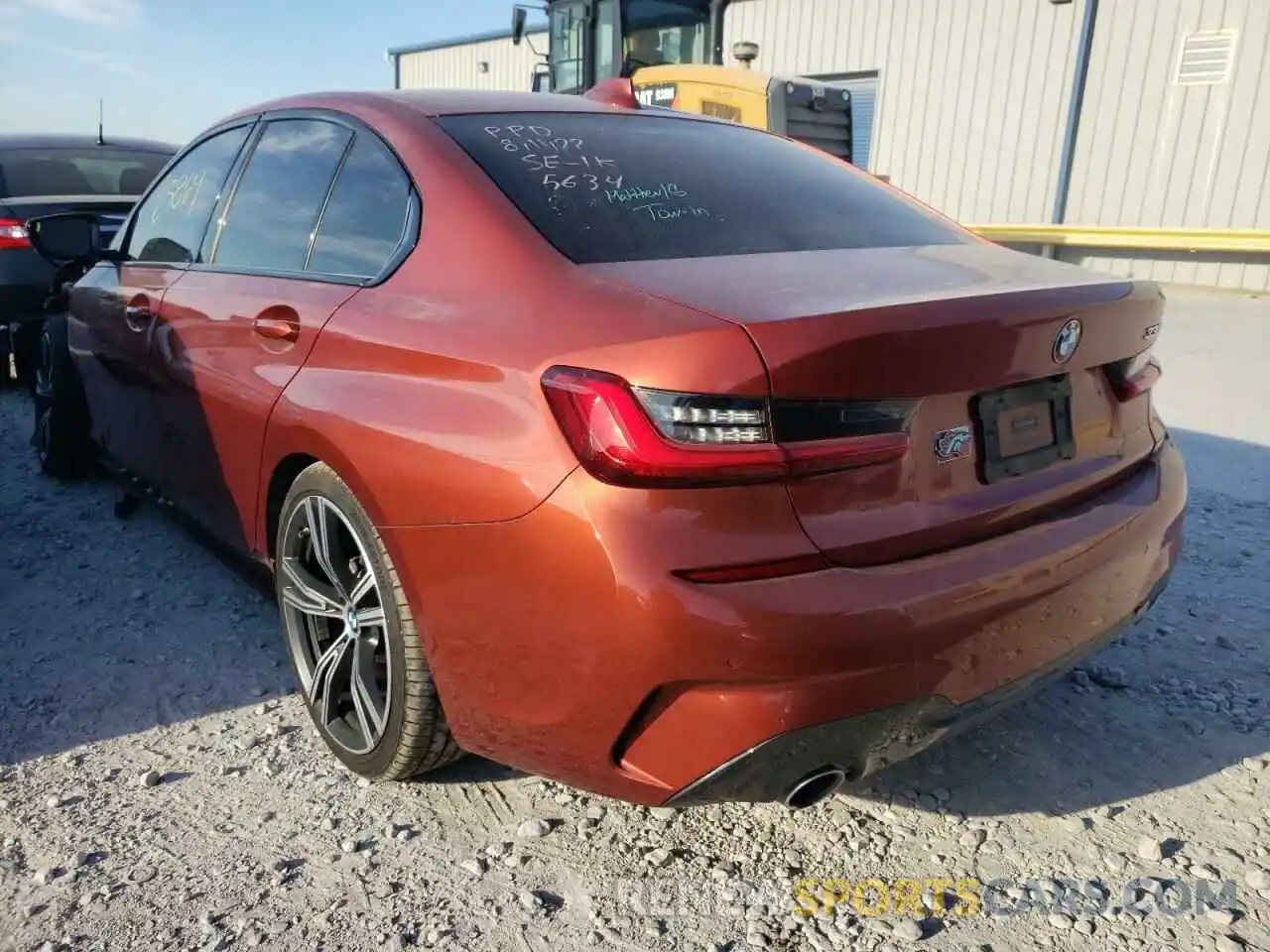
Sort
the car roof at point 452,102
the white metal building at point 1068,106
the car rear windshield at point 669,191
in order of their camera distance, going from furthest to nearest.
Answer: the white metal building at point 1068,106
the car roof at point 452,102
the car rear windshield at point 669,191

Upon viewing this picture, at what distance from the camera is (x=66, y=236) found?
12.2ft

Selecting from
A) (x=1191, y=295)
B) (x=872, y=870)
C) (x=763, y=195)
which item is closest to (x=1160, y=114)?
(x=1191, y=295)

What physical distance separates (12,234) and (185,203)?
307 cm

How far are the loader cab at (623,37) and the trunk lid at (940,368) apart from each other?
801 cm

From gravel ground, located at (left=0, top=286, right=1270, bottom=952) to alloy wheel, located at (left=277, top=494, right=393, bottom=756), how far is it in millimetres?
153

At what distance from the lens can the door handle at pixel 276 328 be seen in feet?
8.04

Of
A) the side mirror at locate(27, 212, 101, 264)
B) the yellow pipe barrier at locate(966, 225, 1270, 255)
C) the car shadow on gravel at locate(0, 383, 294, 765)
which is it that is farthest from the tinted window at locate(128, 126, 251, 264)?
the yellow pipe barrier at locate(966, 225, 1270, 255)

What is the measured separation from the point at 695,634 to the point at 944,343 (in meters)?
0.69

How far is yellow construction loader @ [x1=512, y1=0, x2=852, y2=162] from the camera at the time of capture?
930 centimetres

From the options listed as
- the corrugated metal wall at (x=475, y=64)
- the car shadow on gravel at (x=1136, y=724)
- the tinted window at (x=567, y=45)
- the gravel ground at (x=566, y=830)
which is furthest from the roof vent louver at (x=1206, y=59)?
the corrugated metal wall at (x=475, y=64)

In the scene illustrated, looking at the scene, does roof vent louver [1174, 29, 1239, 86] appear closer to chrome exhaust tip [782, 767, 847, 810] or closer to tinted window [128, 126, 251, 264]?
tinted window [128, 126, 251, 264]

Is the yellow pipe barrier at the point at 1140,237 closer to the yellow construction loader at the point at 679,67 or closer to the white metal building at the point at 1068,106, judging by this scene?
the white metal building at the point at 1068,106

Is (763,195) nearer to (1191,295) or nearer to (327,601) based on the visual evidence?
(327,601)

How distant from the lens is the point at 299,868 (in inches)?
83.7
